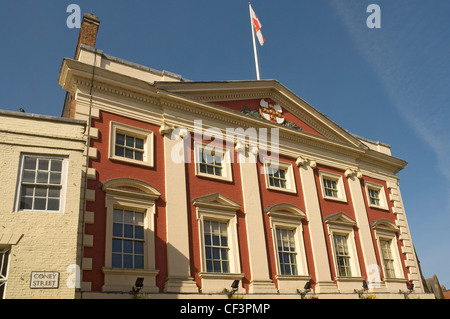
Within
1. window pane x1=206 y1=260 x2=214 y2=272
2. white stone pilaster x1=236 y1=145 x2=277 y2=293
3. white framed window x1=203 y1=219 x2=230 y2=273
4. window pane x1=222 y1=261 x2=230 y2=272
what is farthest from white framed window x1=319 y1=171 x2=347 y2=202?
window pane x1=206 y1=260 x2=214 y2=272

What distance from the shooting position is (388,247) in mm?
25281

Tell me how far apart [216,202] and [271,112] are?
272 inches

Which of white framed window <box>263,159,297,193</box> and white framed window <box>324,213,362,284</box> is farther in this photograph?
white framed window <box>324,213,362,284</box>

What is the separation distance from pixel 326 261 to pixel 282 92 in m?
9.21

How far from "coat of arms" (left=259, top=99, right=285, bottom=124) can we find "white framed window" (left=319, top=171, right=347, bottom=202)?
371 cm

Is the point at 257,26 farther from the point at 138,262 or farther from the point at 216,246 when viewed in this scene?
the point at 138,262

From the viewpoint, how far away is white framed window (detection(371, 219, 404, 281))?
24.3m

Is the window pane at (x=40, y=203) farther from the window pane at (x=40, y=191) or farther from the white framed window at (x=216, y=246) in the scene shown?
the white framed window at (x=216, y=246)

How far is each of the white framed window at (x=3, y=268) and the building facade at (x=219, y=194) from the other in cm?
335

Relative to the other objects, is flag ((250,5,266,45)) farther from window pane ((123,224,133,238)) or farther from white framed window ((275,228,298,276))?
window pane ((123,224,133,238))

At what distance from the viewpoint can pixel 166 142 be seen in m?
18.6

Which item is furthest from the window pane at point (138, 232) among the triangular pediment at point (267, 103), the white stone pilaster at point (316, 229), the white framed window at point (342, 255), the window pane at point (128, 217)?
the white framed window at point (342, 255)

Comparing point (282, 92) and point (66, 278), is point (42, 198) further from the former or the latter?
point (282, 92)
